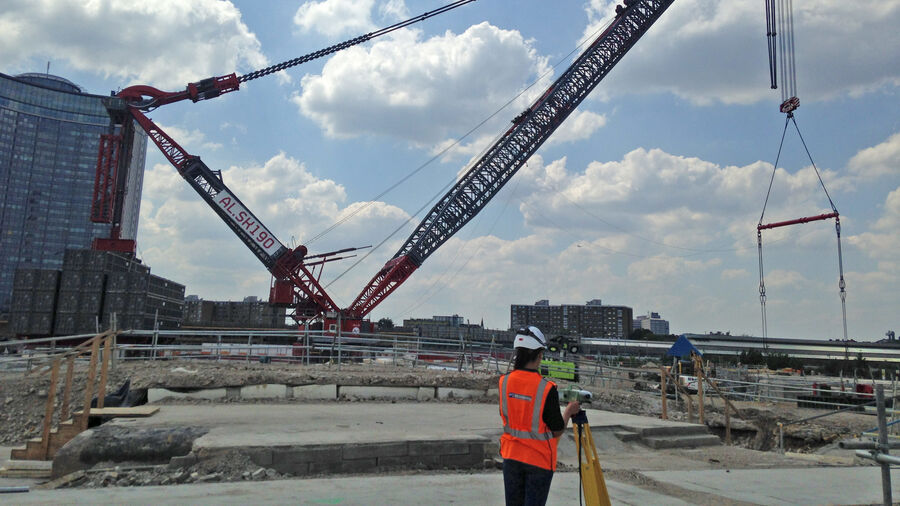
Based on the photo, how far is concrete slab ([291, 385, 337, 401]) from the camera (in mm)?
13875

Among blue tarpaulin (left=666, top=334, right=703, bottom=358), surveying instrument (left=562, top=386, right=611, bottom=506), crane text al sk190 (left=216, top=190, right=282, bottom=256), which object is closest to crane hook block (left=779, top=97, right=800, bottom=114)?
blue tarpaulin (left=666, top=334, right=703, bottom=358)

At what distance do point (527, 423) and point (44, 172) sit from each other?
15742 centimetres

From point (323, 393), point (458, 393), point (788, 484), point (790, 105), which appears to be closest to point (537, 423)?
point (788, 484)

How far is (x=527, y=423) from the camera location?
3.77m

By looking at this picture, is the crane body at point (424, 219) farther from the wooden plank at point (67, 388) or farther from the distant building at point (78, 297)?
the wooden plank at point (67, 388)

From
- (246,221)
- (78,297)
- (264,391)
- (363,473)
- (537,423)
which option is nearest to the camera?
(537,423)

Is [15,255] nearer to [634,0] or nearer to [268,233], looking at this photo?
[268,233]

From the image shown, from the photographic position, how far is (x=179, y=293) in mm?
31234

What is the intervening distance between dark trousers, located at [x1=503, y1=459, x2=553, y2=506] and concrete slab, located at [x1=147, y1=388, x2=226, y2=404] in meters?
11.0

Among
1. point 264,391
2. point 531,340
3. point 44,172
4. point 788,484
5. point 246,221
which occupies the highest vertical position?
point 44,172

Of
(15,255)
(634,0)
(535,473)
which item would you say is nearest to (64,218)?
(15,255)

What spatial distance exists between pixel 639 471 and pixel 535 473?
16.3 feet

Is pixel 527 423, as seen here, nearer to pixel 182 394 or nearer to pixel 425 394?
pixel 182 394

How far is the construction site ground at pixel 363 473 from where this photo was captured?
5789 mm
